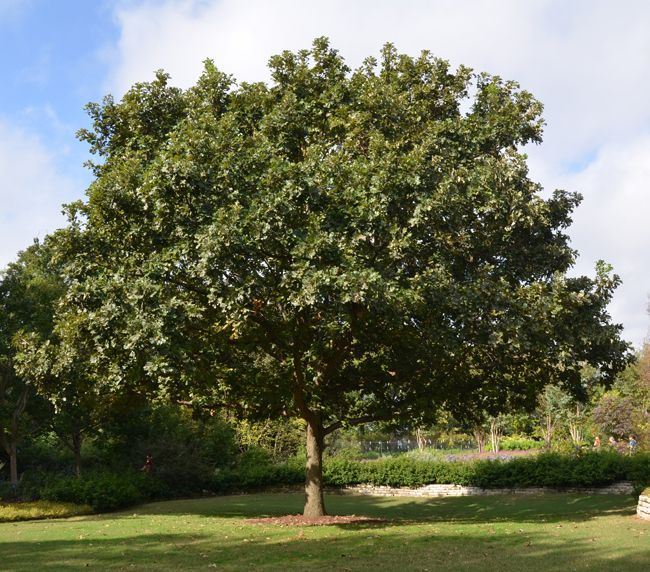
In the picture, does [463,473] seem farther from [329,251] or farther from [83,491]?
[329,251]

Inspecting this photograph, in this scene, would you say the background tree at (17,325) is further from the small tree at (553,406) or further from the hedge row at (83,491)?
the small tree at (553,406)

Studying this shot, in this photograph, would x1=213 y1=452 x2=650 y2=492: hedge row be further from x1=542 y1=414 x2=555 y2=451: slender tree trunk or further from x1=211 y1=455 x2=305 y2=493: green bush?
x1=542 y1=414 x2=555 y2=451: slender tree trunk

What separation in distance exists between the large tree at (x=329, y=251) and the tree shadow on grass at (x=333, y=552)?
396cm

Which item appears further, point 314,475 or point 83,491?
point 83,491

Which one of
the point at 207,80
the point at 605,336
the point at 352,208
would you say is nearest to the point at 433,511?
the point at 605,336

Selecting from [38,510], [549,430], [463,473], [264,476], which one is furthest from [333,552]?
[549,430]

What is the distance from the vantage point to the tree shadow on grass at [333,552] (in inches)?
471

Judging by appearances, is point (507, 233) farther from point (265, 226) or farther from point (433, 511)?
point (433, 511)

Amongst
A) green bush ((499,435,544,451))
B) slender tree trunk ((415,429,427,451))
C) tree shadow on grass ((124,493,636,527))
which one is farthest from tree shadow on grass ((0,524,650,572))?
green bush ((499,435,544,451))

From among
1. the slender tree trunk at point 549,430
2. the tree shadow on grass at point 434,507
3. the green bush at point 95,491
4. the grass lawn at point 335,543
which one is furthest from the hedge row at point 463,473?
the slender tree trunk at point 549,430

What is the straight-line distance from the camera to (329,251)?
15.5 meters

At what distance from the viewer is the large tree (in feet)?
52.7

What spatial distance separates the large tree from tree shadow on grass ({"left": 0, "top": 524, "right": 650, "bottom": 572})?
3964 millimetres

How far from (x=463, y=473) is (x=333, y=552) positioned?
1954 cm
